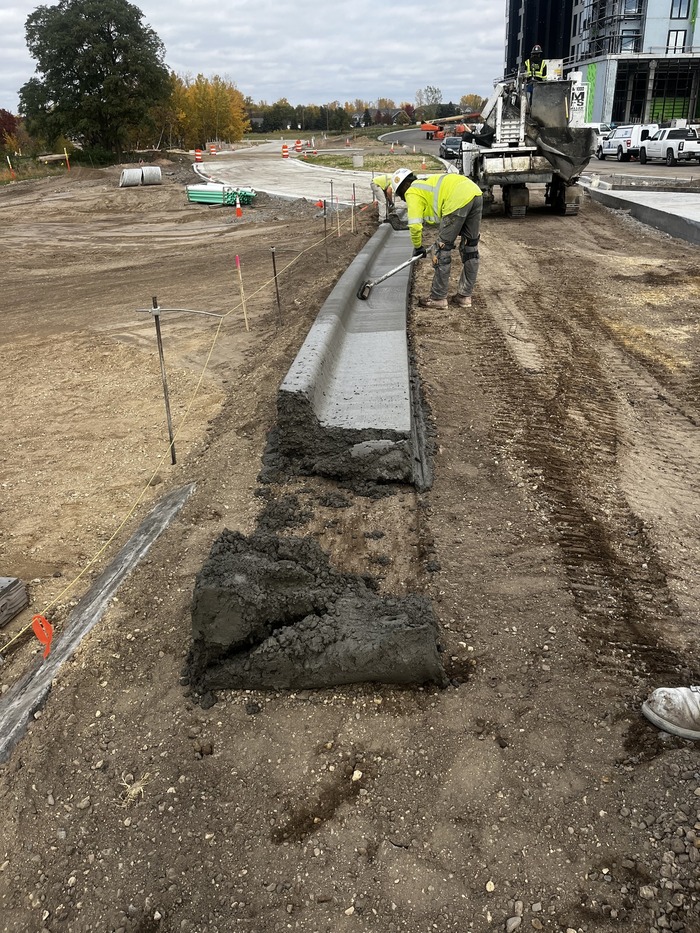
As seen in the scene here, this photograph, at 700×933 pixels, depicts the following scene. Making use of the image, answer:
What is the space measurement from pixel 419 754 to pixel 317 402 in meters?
3.02

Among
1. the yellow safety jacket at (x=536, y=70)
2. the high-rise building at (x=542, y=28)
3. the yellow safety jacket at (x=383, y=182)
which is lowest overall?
the yellow safety jacket at (x=383, y=182)

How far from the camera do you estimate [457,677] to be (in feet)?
9.98

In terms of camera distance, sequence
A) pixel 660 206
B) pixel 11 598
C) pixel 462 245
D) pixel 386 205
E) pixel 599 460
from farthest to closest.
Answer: pixel 386 205
pixel 660 206
pixel 462 245
pixel 599 460
pixel 11 598

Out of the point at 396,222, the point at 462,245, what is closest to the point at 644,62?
the point at 396,222

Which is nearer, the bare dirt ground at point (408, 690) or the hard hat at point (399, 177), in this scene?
the bare dirt ground at point (408, 690)

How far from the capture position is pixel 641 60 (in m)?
48.6

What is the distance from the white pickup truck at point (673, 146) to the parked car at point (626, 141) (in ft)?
3.29

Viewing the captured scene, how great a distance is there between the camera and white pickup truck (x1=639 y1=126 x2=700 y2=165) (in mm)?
27953

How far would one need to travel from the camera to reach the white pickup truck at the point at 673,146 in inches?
1101

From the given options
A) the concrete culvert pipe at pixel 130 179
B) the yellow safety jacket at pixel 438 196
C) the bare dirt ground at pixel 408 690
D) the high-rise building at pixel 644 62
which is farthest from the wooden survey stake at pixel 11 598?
the high-rise building at pixel 644 62

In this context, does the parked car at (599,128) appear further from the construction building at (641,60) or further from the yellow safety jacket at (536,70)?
the construction building at (641,60)

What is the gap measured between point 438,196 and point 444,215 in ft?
0.76

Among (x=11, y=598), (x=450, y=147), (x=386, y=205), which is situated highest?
(x=450, y=147)

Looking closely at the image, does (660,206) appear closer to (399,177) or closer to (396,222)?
(396,222)
